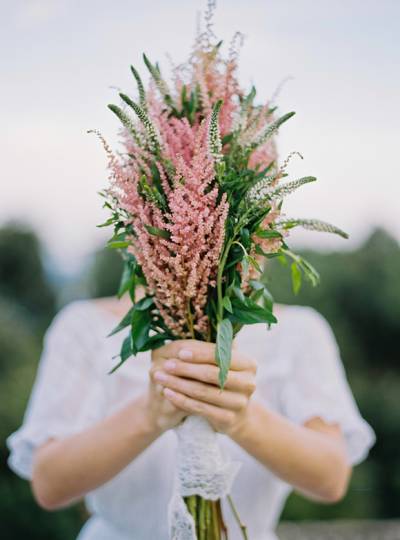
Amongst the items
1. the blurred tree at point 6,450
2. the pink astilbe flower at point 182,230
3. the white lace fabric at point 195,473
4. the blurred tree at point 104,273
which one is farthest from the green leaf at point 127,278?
the blurred tree at point 104,273

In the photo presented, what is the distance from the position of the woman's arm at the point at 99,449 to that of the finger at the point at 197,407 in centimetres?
5

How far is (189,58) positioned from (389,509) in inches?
238

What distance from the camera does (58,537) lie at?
4.57 meters

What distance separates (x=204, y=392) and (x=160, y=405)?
5.8 inches

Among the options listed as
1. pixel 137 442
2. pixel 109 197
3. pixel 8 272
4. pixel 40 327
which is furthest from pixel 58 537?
pixel 8 272

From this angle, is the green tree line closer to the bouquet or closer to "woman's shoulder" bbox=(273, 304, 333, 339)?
"woman's shoulder" bbox=(273, 304, 333, 339)

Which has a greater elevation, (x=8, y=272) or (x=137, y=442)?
(x=137, y=442)

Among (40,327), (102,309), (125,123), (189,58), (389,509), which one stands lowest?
(389,509)

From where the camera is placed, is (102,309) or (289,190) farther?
(102,309)

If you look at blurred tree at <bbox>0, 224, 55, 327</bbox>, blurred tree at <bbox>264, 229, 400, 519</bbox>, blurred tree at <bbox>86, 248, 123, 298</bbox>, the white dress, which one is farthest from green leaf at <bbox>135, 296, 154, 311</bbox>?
blurred tree at <bbox>0, 224, 55, 327</bbox>

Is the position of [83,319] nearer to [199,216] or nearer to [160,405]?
[160,405]

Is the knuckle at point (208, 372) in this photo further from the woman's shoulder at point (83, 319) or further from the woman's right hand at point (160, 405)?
the woman's shoulder at point (83, 319)

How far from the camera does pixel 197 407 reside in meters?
1.49

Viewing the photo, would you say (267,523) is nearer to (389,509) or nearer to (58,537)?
(58,537)
